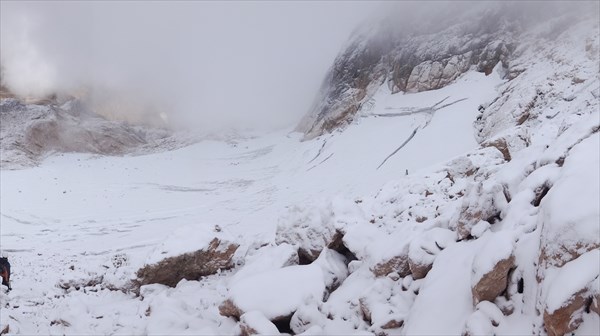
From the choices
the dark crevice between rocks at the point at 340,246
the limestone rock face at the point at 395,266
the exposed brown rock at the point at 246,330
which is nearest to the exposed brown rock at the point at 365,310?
the limestone rock face at the point at 395,266

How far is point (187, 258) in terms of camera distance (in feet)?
33.0

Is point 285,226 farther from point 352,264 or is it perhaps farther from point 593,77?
point 593,77

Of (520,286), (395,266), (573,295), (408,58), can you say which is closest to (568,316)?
(573,295)

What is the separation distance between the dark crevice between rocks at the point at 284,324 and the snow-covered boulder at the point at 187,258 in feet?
14.2

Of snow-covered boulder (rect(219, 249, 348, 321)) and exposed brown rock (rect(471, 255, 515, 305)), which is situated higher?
exposed brown rock (rect(471, 255, 515, 305))

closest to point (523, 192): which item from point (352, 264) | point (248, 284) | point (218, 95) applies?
point (352, 264)

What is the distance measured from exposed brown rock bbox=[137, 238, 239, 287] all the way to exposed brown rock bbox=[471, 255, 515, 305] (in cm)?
731

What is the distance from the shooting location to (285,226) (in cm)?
950

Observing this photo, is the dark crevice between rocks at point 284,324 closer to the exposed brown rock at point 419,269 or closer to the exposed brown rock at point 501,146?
the exposed brown rock at point 419,269

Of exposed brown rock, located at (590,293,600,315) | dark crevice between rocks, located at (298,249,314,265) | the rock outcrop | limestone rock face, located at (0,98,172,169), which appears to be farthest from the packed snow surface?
exposed brown rock, located at (590,293,600,315)

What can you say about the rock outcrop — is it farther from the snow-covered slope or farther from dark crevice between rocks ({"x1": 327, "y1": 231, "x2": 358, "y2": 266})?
dark crevice between rocks ({"x1": 327, "y1": 231, "x2": 358, "y2": 266})

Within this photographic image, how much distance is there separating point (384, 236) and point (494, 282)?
340cm

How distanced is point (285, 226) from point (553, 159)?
5.69 meters

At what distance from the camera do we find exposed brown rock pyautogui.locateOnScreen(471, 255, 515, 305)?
438 centimetres
